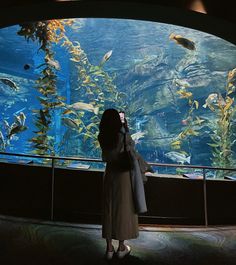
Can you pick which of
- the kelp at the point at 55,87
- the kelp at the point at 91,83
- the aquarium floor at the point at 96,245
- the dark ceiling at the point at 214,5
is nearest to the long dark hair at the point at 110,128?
the aquarium floor at the point at 96,245

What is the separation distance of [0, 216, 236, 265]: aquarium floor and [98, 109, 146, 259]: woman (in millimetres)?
385

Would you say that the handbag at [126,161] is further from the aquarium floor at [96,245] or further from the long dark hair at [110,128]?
the aquarium floor at [96,245]

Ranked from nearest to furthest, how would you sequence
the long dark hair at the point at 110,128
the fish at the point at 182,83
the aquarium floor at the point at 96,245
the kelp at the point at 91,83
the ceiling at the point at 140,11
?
the long dark hair at the point at 110,128
the aquarium floor at the point at 96,245
the ceiling at the point at 140,11
the kelp at the point at 91,83
the fish at the point at 182,83

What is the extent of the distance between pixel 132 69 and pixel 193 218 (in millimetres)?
9668

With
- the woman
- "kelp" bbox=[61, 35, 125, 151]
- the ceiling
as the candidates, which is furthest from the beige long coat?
"kelp" bbox=[61, 35, 125, 151]

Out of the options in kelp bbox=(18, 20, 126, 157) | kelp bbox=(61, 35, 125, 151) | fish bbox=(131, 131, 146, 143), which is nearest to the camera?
kelp bbox=(18, 20, 126, 157)

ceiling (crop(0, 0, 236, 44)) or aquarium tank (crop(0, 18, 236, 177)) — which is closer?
ceiling (crop(0, 0, 236, 44))

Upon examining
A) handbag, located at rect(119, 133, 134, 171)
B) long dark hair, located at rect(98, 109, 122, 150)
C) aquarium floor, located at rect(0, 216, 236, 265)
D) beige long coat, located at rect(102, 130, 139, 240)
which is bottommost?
aquarium floor, located at rect(0, 216, 236, 265)

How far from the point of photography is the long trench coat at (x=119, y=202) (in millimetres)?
2795

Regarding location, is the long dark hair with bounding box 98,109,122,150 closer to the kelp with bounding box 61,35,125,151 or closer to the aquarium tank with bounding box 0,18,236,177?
the aquarium tank with bounding box 0,18,236,177

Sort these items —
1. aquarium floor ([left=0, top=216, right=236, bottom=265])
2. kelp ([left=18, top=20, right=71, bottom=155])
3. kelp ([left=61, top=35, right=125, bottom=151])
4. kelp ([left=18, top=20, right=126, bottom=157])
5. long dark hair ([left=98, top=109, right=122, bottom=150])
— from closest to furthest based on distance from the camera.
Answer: long dark hair ([left=98, top=109, right=122, bottom=150])
aquarium floor ([left=0, top=216, right=236, bottom=265])
kelp ([left=18, top=20, right=71, bottom=155])
kelp ([left=18, top=20, right=126, bottom=157])
kelp ([left=61, top=35, right=125, bottom=151])

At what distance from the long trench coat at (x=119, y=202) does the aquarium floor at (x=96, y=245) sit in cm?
36

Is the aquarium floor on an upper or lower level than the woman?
lower

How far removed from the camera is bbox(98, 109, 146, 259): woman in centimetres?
279
